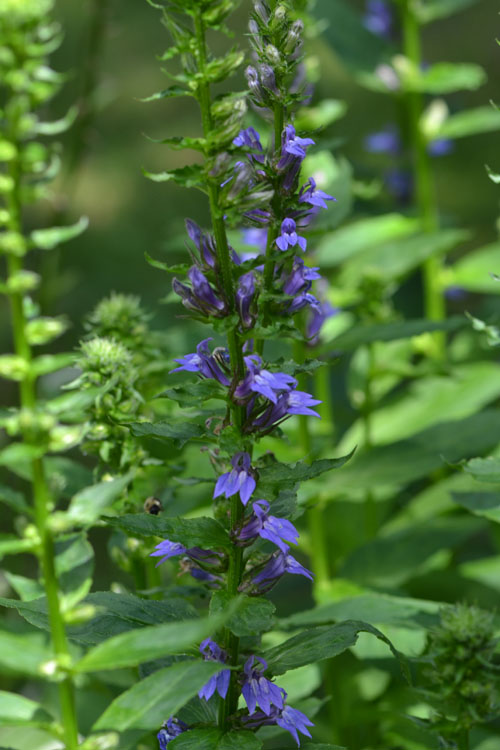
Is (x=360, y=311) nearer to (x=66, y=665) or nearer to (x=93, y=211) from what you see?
(x=66, y=665)

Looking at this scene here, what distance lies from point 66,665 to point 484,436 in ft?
2.83

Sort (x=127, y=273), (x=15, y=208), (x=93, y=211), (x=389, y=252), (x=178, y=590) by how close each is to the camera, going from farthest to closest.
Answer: (x=93, y=211) < (x=127, y=273) < (x=389, y=252) < (x=178, y=590) < (x=15, y=208)

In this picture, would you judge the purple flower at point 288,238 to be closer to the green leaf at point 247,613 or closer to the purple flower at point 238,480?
the purple flower at point 238,480

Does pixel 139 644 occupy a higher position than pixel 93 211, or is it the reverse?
pixel 139 644

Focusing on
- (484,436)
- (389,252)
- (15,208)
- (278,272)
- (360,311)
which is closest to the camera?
(15,208)

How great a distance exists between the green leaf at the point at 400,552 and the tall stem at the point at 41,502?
76cm

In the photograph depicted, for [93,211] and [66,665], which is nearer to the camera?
[66,665]

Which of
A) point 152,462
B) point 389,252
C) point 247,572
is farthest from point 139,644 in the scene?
point 389,252

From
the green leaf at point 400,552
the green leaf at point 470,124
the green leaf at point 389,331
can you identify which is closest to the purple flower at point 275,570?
the green leaf at point 389,331

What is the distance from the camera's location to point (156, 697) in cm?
61

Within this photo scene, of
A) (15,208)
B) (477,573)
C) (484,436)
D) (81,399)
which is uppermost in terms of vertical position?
(15,208)

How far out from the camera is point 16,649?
1.87 feet

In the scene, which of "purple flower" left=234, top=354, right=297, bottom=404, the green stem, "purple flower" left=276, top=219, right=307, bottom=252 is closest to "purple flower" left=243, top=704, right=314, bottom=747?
"purple flower" left=234, top=354, right=297, bottom=404

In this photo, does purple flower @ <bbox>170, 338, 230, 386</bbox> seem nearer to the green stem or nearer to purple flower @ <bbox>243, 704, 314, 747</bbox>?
purple flower @ <bbox>243, 704, 314, 747</bbox>
